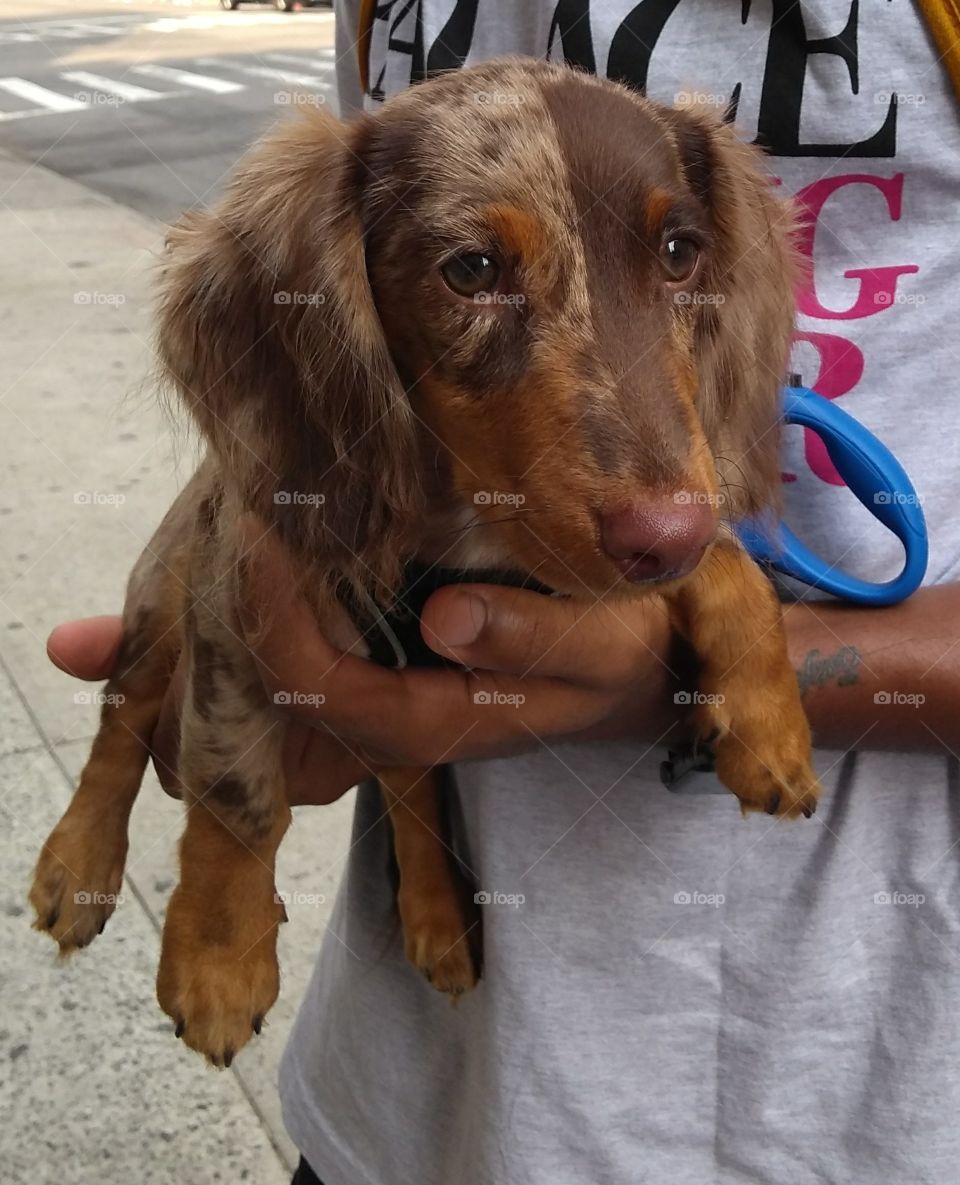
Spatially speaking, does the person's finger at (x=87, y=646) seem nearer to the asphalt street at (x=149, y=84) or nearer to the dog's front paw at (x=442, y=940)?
the dog's front paw at (x=442, y=940)

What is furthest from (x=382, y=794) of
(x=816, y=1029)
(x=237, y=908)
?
(x=816, y=1029)

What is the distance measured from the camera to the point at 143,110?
968 centimetres

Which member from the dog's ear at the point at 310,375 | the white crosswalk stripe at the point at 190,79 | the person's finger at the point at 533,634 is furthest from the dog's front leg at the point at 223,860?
the white crosswalk stripe at the point at 190,79

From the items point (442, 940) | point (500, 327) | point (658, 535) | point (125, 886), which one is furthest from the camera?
point (125, 886)

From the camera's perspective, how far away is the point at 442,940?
57.7 inches

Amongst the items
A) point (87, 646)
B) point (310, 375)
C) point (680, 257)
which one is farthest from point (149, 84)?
point (680, 257)

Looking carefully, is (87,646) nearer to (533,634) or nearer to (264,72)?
(533,634)

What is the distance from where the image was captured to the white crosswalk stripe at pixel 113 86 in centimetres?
1023

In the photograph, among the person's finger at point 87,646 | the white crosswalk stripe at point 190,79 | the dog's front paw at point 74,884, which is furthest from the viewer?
the white crosswalk stripe at point 190,79

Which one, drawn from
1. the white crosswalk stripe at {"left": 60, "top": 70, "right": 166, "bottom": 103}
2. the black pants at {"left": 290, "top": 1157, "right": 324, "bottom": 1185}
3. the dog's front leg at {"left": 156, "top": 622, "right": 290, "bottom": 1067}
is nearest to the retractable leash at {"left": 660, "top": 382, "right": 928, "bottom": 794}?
the dog's front leg at {"left": 156, "top": 622, "right": 290, "bottom": 1067}

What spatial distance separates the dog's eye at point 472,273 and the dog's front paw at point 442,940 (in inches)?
30.9

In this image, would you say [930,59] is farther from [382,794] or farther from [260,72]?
[260,72]

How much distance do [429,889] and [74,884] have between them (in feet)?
2.11

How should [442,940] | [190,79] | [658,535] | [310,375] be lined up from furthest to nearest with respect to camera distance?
[190,79] < [442,940] < [310,375] < [658,535]
